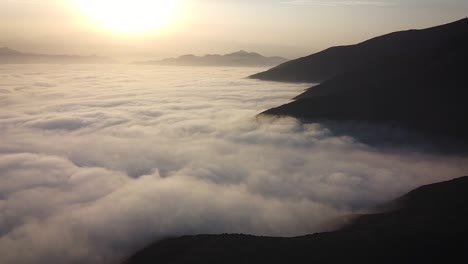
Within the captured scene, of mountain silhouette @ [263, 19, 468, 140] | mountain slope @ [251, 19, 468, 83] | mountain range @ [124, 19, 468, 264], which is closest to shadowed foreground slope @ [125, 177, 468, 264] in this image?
mountain range @ [124, 19, 468, 264]

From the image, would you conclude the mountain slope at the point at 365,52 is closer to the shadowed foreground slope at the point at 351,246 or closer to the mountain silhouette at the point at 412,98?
the mountain silhouette at the point at 412,98

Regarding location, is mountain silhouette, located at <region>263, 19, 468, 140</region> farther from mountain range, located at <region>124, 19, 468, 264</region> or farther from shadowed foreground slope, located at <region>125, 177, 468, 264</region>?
shadowed foreground slope, located at <region>125, 177, 468, 264</region>

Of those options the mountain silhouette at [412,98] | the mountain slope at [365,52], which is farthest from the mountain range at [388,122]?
the mountain slope at [365,52]

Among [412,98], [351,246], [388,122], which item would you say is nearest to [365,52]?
[412,98]

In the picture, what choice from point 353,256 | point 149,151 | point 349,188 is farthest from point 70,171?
point 353,256

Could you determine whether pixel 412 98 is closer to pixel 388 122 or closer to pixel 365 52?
pixel 388 122

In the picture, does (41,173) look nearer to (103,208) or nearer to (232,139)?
(103,208)

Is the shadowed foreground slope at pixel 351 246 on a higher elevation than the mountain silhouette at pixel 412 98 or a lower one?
lower

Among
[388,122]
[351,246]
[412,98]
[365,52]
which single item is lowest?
[351,246]
